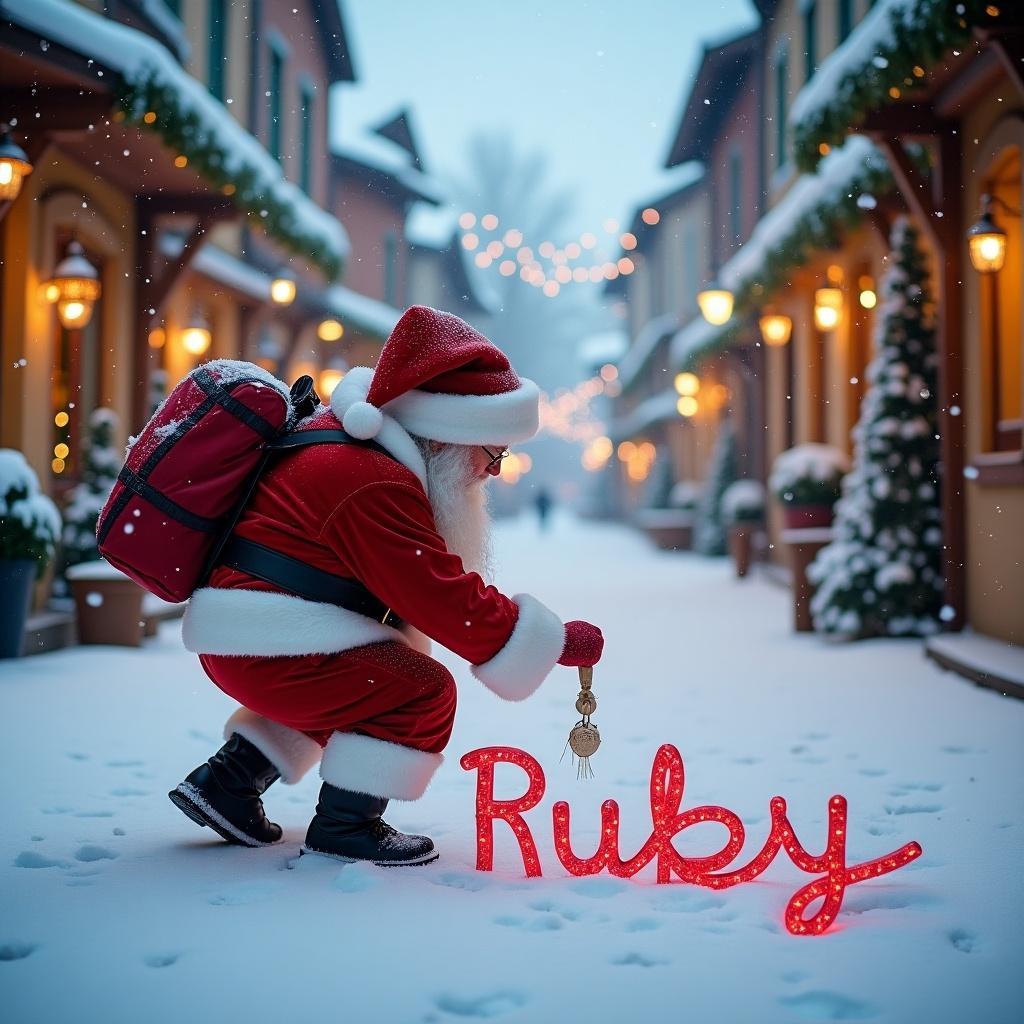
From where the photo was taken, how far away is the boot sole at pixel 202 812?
3051mm

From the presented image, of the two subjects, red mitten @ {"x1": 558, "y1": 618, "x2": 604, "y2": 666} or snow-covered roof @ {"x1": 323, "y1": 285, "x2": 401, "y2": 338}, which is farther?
snow-covered roof @ {"x1": 323, "y1": 285, "x2": 401, "y2": 338}

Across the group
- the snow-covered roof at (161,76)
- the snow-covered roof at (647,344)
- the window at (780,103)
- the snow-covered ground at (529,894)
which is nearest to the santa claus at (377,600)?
the snow-covered ground at (529,894)

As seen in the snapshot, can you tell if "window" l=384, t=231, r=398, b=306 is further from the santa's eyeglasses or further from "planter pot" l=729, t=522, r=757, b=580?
the santa's eyeglasses

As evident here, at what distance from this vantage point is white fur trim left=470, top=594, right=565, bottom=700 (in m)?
2.90

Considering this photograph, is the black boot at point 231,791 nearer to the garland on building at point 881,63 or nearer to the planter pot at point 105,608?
the planter pot at point 105,608

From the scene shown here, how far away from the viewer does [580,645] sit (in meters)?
2.98

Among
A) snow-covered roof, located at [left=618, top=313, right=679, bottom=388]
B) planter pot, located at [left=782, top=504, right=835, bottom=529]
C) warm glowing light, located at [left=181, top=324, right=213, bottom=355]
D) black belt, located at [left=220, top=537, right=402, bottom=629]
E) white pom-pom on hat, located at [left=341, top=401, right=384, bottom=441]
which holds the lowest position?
black belt, located at [left=220, top=537, right=402, bottom=629]

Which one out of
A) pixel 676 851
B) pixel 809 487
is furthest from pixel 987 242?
pixel 676 851

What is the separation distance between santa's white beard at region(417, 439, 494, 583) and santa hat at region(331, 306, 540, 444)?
9 centimetres

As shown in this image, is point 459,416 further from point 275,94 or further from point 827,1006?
point 275,94

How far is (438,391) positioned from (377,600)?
1.88ft

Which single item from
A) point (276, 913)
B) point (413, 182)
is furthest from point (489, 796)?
point (413, 182)

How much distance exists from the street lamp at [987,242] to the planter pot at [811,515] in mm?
3867

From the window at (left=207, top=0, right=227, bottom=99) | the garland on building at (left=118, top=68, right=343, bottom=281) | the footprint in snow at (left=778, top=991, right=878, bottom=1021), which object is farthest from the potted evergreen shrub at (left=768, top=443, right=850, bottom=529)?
the footprint in snow at (left=778, top=991, right=878, bottom=1021)
